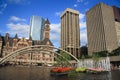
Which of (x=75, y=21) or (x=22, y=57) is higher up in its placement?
(x=75, y=21)

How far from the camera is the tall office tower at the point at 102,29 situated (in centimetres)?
13075

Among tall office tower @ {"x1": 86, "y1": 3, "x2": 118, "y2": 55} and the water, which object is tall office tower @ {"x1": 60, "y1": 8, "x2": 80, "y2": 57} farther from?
the water

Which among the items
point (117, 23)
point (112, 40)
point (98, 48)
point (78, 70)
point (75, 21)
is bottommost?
point (78, 70)

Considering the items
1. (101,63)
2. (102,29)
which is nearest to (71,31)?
(102,29)

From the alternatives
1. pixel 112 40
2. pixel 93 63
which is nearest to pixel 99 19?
pixel 112 40

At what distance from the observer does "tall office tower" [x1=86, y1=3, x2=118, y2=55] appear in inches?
5148

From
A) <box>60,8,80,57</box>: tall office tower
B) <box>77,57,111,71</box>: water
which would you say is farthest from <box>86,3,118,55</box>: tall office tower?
<box>77,57,111,71</box>: water

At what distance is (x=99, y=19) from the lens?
454ft

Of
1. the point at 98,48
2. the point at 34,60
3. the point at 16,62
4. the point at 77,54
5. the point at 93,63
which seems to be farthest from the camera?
the point at 77,54

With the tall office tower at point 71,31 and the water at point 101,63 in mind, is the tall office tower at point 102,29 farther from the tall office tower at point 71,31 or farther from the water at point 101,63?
the water at point 101,63

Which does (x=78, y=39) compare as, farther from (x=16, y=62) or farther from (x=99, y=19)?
(x=16, y=62)

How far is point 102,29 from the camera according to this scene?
133m

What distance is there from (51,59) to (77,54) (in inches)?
2766

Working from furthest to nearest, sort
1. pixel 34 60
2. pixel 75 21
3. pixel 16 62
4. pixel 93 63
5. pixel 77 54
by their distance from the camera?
pixel 75 21 < pixel 77 54 < pixel 34 60 < pixel 16 62 < pixel 93 63
